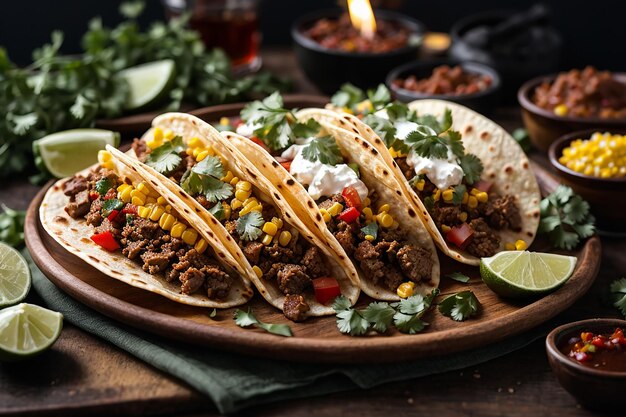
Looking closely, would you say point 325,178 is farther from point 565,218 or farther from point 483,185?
point 565,218

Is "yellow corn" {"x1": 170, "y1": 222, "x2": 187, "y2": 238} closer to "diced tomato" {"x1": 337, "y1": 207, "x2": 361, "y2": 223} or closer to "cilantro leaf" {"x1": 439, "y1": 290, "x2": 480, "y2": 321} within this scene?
"diced tomato" {"x1": 337, "y1": 207, "x2": 361, "y2": 223}

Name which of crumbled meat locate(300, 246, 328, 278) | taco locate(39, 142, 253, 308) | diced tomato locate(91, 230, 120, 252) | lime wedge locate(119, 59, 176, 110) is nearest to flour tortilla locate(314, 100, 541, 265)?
crumbled meat locate(300, 246, 328, 278)

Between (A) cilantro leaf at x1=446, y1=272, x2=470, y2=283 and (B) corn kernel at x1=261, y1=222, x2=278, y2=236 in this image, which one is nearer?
(B) corn kernel at x1=261, y1=222, x2=278, y2=236

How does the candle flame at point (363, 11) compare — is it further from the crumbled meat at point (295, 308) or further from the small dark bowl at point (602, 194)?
the crumbled meat at point (295, 308)

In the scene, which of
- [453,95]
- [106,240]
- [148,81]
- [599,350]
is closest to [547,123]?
[453,95]

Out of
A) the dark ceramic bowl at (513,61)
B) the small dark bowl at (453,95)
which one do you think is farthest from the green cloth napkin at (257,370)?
the dark ceramic bowl at (513,61)

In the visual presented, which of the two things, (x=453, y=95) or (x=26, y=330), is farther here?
(x=453, y=95)
